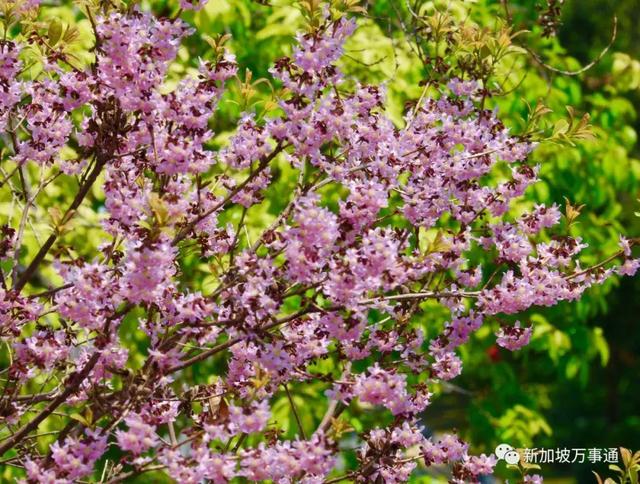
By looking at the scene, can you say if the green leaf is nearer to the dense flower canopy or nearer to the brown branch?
the dense flower canopy

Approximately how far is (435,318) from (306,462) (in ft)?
12.4

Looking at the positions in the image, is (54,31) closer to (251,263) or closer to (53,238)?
(53,238)

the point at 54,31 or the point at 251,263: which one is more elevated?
the point at 54,31

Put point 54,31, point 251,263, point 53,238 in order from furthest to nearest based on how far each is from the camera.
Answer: point 54,31 → point 53,238 → point 251,263

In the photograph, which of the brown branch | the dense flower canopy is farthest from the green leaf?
the brown branch

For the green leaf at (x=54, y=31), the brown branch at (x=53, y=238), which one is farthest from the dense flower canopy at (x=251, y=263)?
the green leaf at (x=54, y=31)

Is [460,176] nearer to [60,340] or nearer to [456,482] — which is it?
[456,482]

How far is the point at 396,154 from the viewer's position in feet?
10.5

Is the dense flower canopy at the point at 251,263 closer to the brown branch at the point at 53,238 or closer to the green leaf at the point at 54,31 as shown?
the brown branch at the point at 53,238

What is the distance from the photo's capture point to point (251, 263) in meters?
2.88

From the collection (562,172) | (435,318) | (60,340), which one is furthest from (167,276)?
(562,172)

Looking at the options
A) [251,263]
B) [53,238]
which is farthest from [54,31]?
[251,263]

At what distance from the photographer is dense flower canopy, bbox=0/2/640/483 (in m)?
2.76

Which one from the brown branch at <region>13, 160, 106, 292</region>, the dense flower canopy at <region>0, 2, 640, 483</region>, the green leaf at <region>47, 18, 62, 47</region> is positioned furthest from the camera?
the green leaf at <region>47, 18, 62, 47</region>
